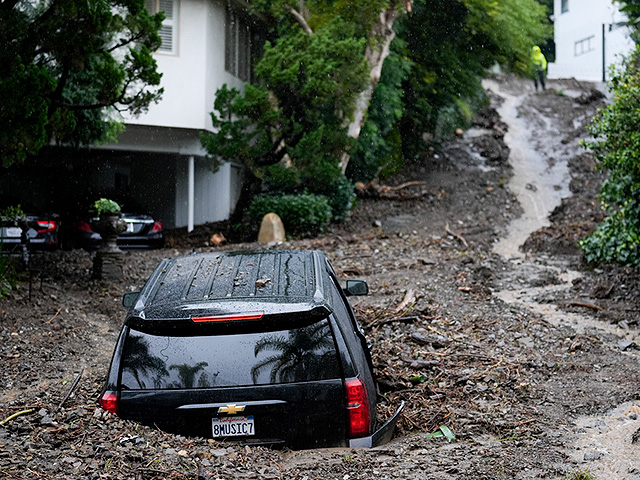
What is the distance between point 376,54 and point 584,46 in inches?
985

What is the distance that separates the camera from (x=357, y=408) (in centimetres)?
422

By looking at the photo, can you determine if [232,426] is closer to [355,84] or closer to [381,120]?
[355,84]

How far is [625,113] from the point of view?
11148 mm

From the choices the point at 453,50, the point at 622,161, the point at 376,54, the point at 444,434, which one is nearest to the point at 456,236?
the point at 622,161

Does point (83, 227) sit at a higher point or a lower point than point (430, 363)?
higher

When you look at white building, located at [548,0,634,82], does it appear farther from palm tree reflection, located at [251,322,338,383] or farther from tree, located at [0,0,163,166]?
palm tree reflection, located at [251,322,338,383]

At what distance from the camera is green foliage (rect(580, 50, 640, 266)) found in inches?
432

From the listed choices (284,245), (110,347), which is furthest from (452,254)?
(110,347)

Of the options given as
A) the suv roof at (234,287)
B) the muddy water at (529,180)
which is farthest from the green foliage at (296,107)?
the suv roof at (234,287)

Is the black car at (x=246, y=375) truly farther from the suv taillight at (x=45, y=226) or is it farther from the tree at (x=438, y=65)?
the tree at (x=438, y=65)

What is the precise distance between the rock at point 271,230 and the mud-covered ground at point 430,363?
3.25ft

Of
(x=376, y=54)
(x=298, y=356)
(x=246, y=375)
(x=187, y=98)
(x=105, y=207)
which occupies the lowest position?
(x=246, y=375)

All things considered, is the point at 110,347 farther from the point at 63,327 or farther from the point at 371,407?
the point at 371,407

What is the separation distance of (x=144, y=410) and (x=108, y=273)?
8.70 metres
